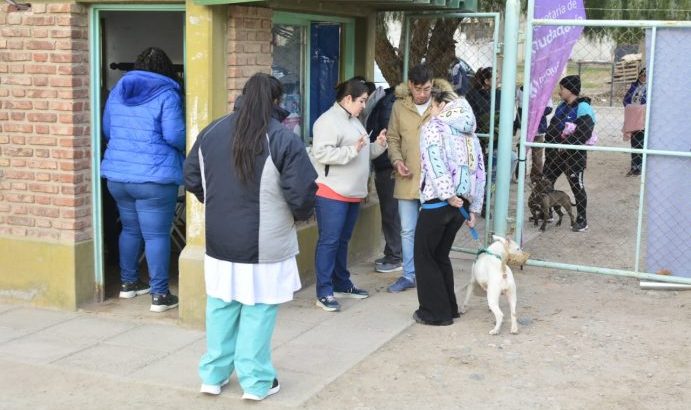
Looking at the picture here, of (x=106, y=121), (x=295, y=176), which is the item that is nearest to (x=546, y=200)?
(x=106, y=121)

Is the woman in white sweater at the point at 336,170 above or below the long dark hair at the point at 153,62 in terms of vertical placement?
below

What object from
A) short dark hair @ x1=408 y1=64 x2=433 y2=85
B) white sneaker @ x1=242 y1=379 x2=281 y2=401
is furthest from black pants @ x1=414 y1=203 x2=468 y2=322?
white sneaker @ x1=242 y1=379 x2=281 y2=401

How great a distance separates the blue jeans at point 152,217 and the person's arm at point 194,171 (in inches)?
63.3

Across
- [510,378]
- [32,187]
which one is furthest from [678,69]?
[32,187]

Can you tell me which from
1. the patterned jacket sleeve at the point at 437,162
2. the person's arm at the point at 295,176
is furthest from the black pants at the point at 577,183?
the person's arm at the point at 295,176

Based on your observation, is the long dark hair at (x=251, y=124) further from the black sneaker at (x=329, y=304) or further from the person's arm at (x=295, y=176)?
the black sneaker at (x=329, y=304)

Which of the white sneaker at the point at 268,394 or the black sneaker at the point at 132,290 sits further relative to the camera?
the black sneaker at the point at 132,290

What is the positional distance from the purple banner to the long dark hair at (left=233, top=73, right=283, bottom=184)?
3583 mm

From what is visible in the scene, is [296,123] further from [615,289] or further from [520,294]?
[615,289]

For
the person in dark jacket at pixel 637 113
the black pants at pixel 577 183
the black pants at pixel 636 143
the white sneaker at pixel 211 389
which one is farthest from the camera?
the person in dark jacket at pixel 637 113

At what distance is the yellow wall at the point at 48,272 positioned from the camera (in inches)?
259

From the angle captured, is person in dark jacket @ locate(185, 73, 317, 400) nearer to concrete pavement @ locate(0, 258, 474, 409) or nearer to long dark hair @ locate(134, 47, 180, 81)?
concrete pavement @ locate(0, 258, 474, 409)

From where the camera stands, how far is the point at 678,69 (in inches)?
277

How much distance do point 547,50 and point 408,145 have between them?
162cm
